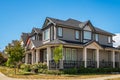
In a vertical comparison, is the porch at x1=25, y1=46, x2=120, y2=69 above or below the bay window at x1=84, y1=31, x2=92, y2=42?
below

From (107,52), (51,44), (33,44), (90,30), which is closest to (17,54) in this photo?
(51,44)

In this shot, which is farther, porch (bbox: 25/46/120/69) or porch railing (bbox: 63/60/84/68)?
porch railing (bbox: 63/60/84/68)

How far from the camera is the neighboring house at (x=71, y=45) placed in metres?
31.7

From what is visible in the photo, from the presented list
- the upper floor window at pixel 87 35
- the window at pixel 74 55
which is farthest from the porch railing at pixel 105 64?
the window at pixel 74 55

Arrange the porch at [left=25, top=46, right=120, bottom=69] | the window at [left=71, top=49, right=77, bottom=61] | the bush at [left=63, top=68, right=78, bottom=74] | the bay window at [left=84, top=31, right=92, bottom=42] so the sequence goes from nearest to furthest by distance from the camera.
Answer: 1. the bush at [left=63, top=68, right=78, bottom=74]
2. the porch at [left=25, top=46, right=120, bottom=69]
3. the window at [left=71, top=49, right=77, bottom=61]
4. the bay window at [left=84, top=31, right=92, bottom=42]

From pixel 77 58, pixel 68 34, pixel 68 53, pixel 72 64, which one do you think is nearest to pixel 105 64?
pixel 77 58

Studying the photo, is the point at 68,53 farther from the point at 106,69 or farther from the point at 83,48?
the point at 106,69

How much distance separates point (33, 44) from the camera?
3644 cm

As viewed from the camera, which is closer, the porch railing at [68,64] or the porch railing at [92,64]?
the porch railing at [68,64]

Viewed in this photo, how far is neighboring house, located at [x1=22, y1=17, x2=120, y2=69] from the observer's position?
31734 mm

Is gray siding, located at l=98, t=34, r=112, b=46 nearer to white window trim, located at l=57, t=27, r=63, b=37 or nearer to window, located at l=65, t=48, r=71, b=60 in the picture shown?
window, located at l=65, t=48, r=71, b=60

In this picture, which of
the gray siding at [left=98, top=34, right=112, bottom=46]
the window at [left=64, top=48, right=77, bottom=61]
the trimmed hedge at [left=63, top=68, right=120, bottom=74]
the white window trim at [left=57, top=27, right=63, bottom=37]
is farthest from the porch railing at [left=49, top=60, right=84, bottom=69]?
the gray siding at [left=98, top=34, right=112, bottom=46]

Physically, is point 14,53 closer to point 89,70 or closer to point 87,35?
point 89,70

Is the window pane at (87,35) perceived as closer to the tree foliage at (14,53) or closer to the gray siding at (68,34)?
the gray siding at (68,34)
